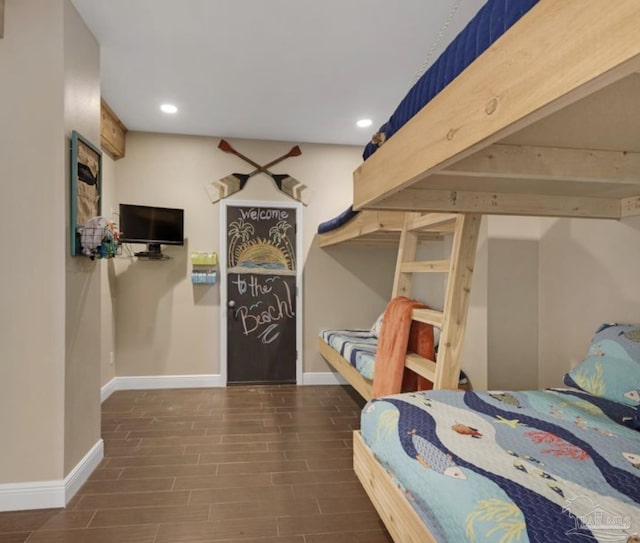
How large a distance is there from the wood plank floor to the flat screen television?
5.27ft

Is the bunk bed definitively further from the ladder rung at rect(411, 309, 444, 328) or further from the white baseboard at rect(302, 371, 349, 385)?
the white baseboard at rect(302, 371, 349, 385)

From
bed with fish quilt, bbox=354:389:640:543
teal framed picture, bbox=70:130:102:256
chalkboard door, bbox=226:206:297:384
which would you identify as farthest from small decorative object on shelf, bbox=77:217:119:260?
chalkboard door, bbox=226:206:297:384

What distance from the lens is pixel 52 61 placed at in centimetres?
204

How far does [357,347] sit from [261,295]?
1584 mm

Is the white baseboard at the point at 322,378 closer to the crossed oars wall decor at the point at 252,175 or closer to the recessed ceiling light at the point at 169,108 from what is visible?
the crossed oars wall decor at the point at 252,175

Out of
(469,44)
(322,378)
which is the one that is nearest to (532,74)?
(469,44)

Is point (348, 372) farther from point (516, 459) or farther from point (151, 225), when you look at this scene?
point (151, 225)

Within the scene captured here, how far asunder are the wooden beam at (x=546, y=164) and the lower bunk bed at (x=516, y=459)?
0.94 m

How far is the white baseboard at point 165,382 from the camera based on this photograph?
13.5ft

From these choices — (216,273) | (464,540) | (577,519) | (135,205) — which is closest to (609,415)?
(577,519)

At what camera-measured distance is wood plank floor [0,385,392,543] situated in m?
1.83

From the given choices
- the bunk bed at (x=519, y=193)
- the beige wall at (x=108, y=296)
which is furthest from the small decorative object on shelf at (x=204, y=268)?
the bunk bed at (x=519, y=193)

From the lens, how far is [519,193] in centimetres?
192

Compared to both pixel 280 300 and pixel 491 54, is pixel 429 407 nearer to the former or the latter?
pixel 491 54
